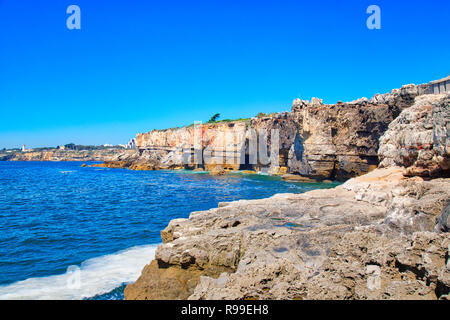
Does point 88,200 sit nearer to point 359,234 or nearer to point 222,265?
point 222,265

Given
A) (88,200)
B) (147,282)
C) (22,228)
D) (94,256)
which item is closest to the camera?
(147,282)

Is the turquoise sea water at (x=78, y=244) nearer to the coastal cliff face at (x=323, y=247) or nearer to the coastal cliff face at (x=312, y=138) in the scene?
the coastal cliff face at (x=323, y=247)

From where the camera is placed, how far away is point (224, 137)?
2657 inches

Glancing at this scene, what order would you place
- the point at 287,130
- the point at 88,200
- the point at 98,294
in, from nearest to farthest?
the point at 98,294
the point at 88,200
the point at 287,130

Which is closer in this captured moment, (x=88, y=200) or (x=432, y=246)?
(x=432, y=246)

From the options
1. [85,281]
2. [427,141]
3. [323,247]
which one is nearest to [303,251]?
[323,247]

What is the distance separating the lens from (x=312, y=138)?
44.0 meters

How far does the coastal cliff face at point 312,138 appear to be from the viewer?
39781 millimetres

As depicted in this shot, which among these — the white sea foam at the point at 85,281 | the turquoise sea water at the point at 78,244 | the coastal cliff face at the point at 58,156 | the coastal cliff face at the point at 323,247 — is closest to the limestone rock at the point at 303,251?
the coastal cliff face at the point at 323,247

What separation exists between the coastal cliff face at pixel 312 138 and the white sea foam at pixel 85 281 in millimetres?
31478

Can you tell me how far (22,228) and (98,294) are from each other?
419 inches
